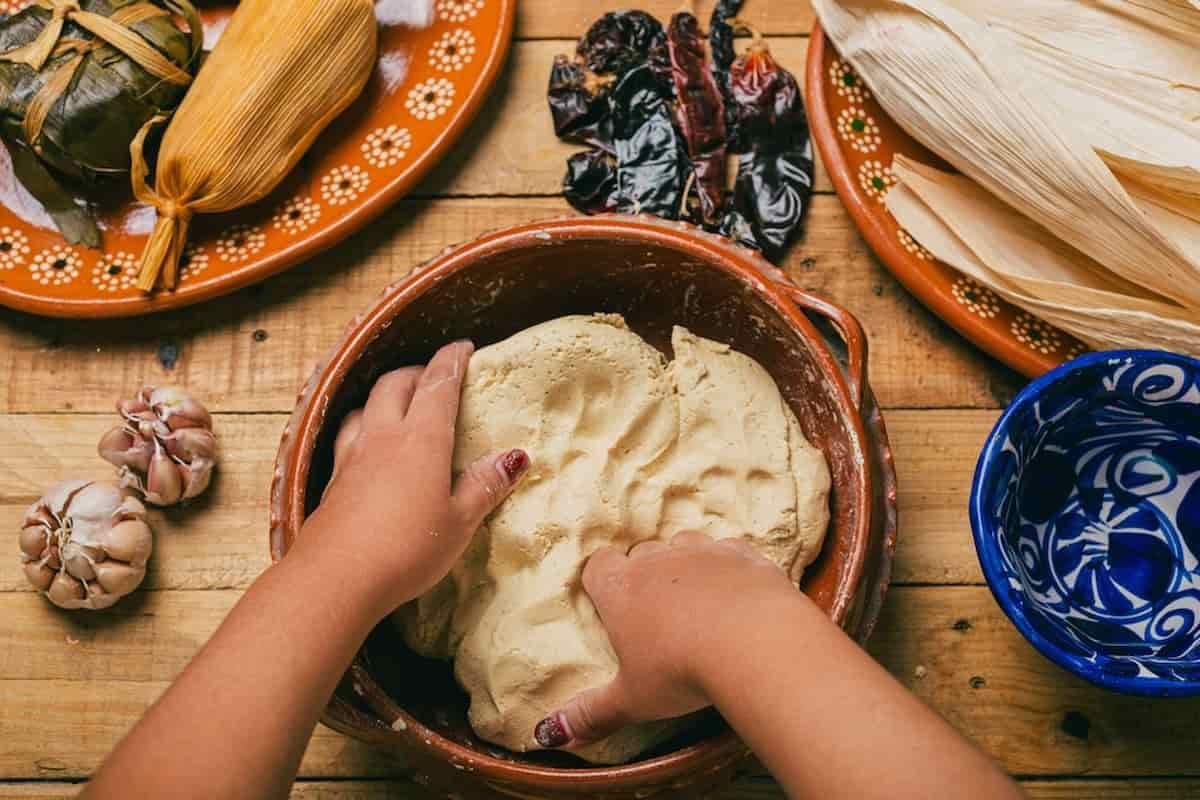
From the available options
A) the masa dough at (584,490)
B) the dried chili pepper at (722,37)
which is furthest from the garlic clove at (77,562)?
the dried chili pepper at (722,37)

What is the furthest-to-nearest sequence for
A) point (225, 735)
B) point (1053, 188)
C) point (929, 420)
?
point (929, 420) < point (1053, 188) < point (225, 735)

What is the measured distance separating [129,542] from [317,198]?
0.40 m

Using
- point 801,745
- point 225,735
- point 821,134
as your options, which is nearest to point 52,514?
point 225,735

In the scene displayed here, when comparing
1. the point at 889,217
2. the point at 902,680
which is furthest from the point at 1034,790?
the point at 889,217

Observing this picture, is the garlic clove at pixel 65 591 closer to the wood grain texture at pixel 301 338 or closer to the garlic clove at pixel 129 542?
the garlic clove at pixel 129 542

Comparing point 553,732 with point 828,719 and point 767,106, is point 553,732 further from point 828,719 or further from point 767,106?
point 767,106

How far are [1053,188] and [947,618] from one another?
1.43 ft

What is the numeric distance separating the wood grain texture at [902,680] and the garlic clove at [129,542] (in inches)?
2.4

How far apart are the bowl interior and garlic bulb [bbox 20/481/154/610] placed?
0.24 meters

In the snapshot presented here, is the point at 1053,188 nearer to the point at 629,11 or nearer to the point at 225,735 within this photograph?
the point at 629,11

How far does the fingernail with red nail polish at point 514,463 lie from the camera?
2.93 feet

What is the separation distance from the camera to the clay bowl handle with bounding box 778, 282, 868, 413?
0.88m

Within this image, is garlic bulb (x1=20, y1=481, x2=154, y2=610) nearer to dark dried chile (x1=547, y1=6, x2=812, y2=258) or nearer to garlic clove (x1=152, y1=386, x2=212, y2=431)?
garlic clove (x1=152, y1=386, x2=212, y2=431)

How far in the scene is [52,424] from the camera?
3.54ft
